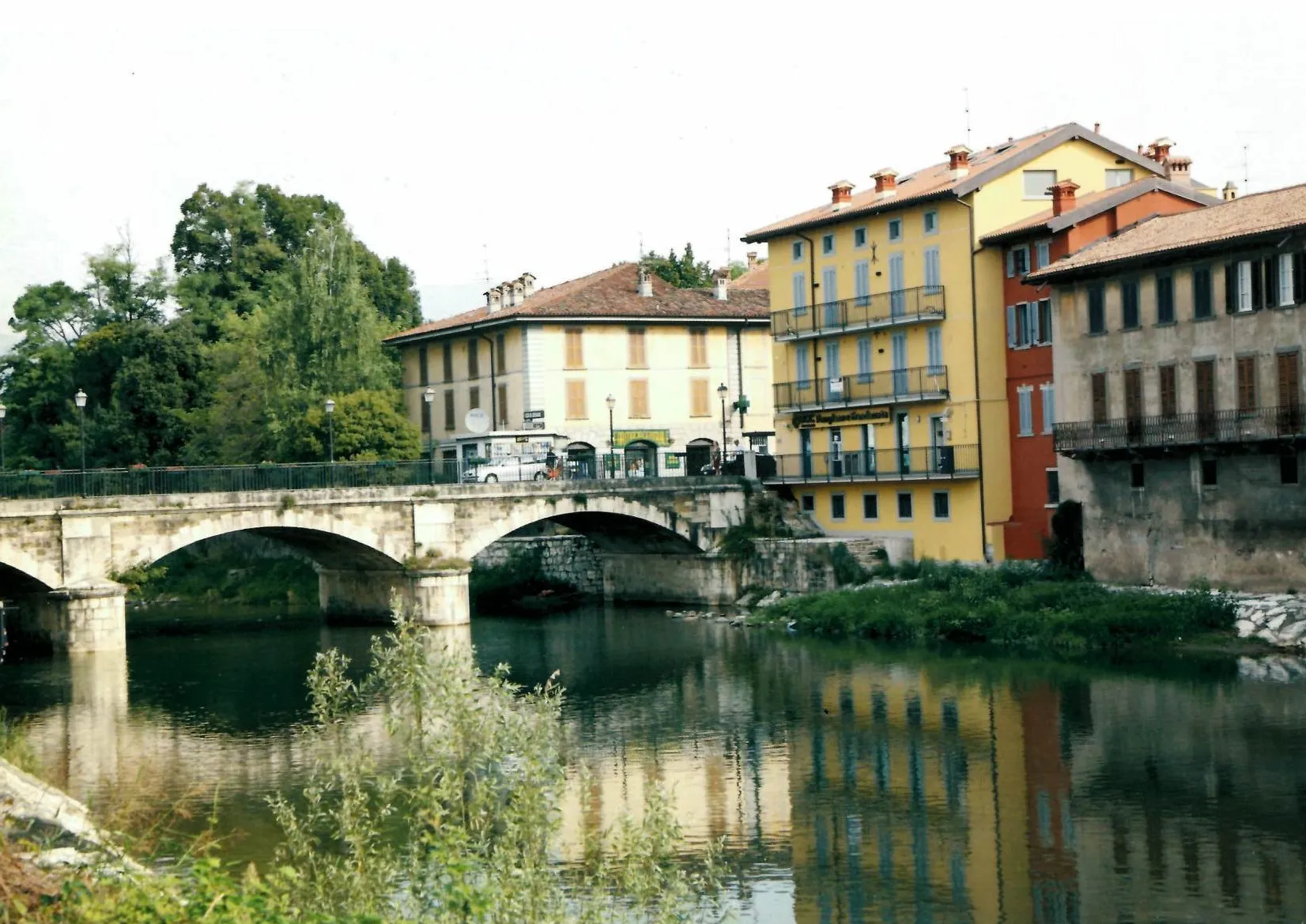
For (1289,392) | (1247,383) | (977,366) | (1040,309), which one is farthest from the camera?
(977,366)

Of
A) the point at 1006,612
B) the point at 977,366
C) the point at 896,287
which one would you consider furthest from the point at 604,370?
the point at 1006,612

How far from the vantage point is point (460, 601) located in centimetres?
5406

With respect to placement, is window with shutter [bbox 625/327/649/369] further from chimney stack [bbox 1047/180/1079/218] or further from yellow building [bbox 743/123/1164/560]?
chimney stack [bbox 1047/180/1079/218]

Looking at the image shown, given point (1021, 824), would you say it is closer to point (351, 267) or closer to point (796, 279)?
point (796, 279)

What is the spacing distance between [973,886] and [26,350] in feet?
248

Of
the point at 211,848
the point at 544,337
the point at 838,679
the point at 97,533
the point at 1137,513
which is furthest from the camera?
the point at 544,337

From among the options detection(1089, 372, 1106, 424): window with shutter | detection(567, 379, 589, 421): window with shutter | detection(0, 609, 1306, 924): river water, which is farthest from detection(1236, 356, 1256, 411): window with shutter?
detection(567, 379, 589, 421): window with shutter

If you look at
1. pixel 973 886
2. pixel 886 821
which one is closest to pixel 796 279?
pixel 886 821

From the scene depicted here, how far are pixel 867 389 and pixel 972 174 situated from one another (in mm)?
7631

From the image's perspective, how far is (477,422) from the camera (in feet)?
218

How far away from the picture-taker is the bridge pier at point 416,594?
5322 centimetres

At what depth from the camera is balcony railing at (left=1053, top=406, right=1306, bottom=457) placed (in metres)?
40.7

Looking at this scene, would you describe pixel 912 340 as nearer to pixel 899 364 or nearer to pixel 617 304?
pixel 899 364

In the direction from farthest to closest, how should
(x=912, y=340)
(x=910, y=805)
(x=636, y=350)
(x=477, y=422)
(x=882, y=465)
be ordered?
1. (x=636, y=350)
2. (x=477, y=422)
3. (x=882, y=465)
4. (x=912, y=340)
5. (x=910, y=805)
